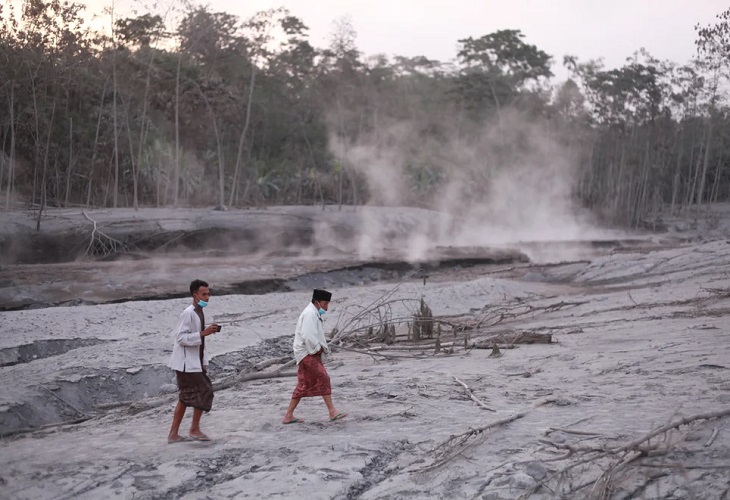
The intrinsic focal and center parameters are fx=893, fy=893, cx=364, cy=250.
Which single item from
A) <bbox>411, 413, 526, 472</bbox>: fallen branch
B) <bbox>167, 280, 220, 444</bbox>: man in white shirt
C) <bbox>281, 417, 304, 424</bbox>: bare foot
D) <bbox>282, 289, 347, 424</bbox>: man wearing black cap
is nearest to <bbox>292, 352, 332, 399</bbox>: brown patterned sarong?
<bbox>282, 289, 347, 424</bbox>: man wearing black cap

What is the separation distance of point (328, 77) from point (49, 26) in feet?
53.7

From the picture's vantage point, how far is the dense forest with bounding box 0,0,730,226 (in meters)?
30.3

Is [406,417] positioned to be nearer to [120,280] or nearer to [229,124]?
[120,280]

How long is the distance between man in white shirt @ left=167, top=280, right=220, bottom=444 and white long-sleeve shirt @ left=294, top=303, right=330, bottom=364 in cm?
95

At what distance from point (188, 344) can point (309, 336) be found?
1.15 m

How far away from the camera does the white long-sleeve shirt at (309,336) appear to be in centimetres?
834

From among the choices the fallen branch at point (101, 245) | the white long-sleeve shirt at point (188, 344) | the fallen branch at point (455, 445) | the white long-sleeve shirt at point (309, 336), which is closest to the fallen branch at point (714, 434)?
the fallen branch at point (455, 445)

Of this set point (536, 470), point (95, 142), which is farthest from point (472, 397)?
point (95, 142)

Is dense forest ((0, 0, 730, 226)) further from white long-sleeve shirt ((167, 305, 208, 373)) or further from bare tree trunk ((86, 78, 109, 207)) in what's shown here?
white long-sleeve shirt ((167, 305, 208, 373))

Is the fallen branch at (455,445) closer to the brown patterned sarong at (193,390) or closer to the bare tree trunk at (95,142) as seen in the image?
the brown patterned sarong at (193,390)

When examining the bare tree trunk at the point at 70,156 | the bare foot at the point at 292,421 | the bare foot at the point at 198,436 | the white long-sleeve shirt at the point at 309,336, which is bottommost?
the bare foot at the point at 198,436

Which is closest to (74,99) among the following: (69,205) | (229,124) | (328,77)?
(69,205)

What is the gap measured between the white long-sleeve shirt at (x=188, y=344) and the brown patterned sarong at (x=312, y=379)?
101cm

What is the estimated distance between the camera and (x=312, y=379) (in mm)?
8391
